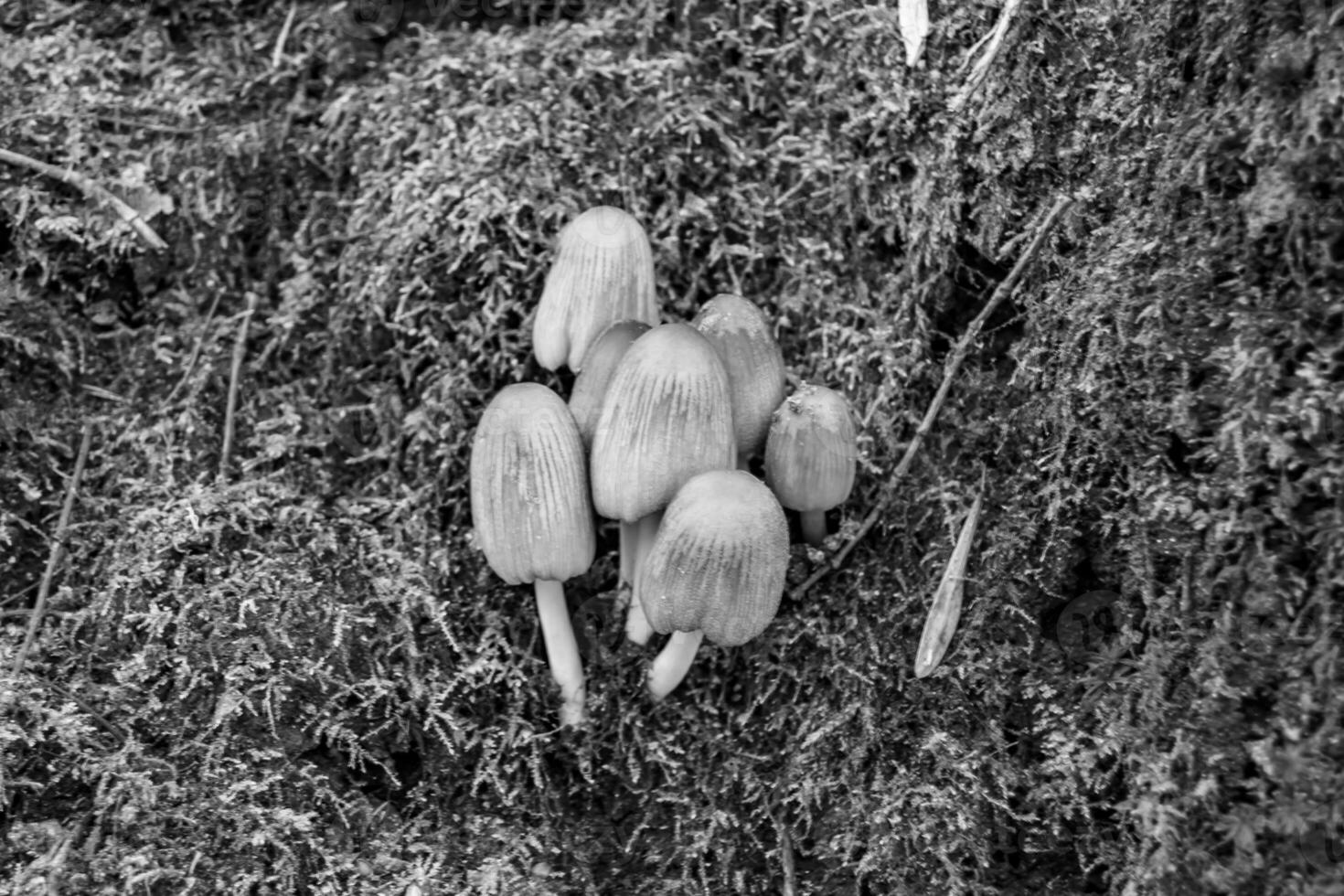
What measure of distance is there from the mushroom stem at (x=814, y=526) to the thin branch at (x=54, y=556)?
1.67 meters

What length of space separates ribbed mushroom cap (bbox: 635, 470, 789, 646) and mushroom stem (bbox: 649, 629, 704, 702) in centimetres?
22

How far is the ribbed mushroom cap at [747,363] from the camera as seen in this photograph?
2.39 meters

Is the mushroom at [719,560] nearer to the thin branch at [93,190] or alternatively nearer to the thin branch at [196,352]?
the thin branch at [196,352]

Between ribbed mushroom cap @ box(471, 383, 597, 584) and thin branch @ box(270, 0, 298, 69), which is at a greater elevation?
thin branch @ box(270, 0, 298, 69)

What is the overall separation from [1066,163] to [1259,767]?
1.29 meters

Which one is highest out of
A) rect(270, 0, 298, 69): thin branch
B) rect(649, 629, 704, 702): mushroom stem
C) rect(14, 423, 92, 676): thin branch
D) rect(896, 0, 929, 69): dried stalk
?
rect(270, 0, 298, 69): thin branch

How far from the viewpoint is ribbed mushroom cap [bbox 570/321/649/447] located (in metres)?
2.35

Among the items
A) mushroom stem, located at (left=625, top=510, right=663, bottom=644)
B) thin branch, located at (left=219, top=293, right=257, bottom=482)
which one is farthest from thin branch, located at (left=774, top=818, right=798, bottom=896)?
thin branch, located at (left=219, top=293, right=257, bottom=482)

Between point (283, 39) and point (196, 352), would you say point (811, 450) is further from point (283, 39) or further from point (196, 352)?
point (283, 39)

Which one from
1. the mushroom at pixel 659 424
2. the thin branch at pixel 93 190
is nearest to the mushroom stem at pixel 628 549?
the mushroom at pixel 659 424

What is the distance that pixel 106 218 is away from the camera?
283cm

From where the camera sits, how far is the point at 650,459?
2.20 m

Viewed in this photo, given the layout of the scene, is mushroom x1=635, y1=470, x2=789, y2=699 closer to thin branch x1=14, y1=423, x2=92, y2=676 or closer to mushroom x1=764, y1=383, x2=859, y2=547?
mushroom x1=764, y1=383, x2=859, y2=547

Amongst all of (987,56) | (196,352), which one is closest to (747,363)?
(987,56)
